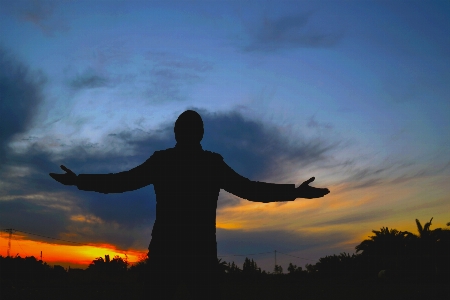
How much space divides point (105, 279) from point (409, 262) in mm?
35472

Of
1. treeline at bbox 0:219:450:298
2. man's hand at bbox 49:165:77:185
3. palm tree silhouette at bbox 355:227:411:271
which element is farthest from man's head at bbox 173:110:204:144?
palm tree silhouette at bbox 355:227:411:271

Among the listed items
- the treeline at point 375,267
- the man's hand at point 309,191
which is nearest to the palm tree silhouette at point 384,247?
the treeline at point 375,267

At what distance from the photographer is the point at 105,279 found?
42.6m

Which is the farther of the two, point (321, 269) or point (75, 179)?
point (321, 269)

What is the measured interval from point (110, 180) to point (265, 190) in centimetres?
153

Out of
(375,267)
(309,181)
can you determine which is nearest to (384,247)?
(375,267)

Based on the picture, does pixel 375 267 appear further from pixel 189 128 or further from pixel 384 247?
pixel 189 128

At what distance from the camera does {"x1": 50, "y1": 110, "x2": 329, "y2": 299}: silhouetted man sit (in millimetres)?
3430

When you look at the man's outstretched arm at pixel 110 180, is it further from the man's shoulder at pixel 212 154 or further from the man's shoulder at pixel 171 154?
the man's shoulder at pixel 212 154

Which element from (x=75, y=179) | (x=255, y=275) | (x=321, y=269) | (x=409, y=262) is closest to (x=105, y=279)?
(x=255, y=275)

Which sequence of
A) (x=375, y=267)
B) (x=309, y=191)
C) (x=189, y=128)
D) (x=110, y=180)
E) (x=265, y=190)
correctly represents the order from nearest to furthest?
(x=189, y=128), (x=110, y=180), (x=265, y=190), (x=309, y=191), (x=375, y=267)

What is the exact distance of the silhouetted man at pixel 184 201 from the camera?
3.43m

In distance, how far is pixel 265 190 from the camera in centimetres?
423

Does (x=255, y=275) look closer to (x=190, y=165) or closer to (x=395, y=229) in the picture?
(x=395, y=229)
